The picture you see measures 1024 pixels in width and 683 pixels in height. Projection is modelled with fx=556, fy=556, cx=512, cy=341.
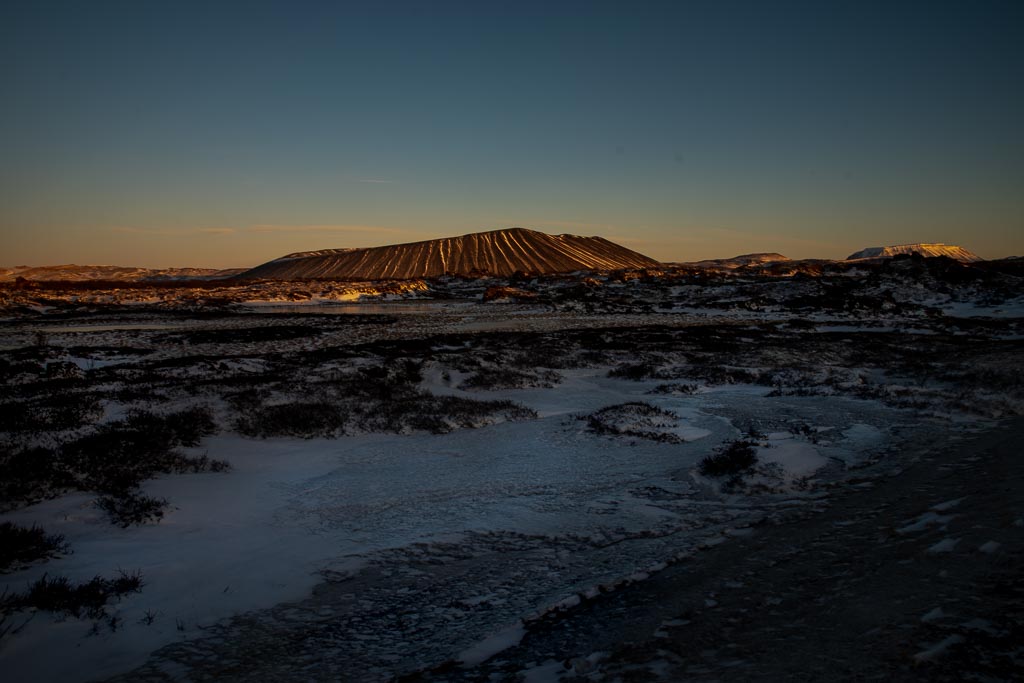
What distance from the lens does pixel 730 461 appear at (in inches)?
396

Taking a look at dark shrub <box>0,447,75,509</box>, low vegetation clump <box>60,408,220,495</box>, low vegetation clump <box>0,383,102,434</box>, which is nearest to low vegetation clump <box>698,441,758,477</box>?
low vegetation clump <box>60,408,220,495</box>

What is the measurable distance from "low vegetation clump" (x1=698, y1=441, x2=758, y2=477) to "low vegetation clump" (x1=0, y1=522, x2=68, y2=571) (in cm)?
945

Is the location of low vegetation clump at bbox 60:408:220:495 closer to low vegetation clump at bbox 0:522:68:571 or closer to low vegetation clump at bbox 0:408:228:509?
low vegetation clump at bbox 0:408:228:509

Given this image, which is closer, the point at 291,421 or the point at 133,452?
the point at 133,452

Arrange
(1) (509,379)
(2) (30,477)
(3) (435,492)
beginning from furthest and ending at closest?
(1) (509,379) < (3) (435,492) < (2) (30,477)

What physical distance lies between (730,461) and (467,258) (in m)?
143

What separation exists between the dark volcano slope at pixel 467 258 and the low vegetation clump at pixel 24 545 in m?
129

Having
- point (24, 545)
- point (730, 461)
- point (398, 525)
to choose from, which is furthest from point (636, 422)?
point (24, 545)

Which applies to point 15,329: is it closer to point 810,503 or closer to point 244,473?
point 244,473

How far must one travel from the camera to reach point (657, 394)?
55.8 feet

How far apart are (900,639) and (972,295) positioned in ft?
193

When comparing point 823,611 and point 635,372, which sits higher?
point 635,372

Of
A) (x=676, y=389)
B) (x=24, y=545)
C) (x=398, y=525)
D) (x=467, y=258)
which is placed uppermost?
(x=467, y=258)

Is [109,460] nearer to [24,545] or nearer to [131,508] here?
[131,508]
